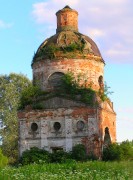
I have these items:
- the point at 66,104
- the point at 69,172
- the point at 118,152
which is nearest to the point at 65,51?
the point at 66,104

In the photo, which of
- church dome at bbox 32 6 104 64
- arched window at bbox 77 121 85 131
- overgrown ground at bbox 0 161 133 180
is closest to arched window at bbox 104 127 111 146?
arched window at bbox 77 121 85 131

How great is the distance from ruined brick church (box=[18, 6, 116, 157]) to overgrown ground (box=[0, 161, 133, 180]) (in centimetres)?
722

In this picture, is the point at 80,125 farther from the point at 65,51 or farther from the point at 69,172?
the point at 69,172

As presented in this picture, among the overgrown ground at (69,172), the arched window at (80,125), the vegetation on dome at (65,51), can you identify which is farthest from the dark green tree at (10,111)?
the overgrown ground at (69,172)

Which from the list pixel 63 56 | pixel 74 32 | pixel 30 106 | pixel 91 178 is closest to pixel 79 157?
pixel 30 106

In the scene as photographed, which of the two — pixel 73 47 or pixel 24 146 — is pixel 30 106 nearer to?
pixel 24 146

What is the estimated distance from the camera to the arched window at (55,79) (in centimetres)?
2762

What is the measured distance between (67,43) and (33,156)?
714 centimetres

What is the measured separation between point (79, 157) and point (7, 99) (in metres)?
13.1

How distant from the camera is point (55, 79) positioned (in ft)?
90.9

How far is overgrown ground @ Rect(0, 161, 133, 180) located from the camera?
12.0 meters

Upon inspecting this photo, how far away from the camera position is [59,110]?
2602 centimetres

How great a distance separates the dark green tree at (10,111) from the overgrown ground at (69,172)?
712 inches

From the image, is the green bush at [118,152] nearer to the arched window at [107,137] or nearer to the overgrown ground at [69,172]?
the arched window at [107,137]
